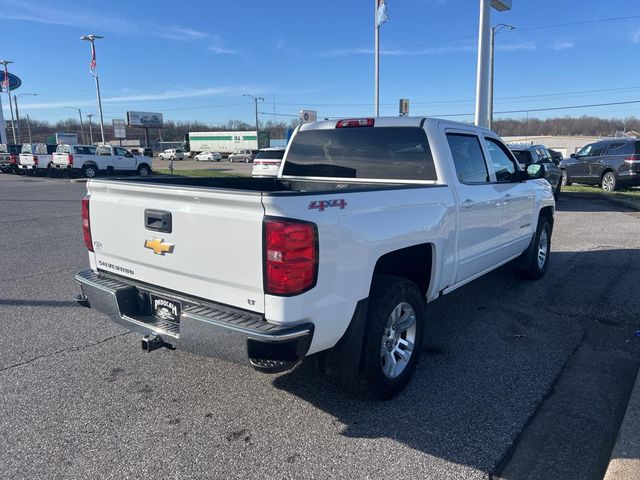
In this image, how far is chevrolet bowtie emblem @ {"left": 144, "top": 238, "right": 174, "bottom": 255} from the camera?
3.12 metres

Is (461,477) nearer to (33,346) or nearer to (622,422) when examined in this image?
(622,422)

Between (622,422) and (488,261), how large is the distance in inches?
83.2

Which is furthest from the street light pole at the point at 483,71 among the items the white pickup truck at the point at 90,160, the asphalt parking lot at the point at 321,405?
the white pickup truck at the point at 90,160

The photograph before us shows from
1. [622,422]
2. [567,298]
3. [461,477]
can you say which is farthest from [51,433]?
[567,298]

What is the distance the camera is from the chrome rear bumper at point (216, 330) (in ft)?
8.70

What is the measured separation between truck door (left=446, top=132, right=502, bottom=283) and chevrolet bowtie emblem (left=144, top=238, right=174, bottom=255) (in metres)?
2.37

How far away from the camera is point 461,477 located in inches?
105

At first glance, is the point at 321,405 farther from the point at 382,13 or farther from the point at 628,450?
the point at 382,13

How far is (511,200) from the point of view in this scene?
17.4 feet

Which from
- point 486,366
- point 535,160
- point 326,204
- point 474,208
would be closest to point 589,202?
point 535,160

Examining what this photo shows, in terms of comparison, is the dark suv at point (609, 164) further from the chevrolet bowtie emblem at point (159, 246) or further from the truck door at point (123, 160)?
the truck door at point (123, 160)

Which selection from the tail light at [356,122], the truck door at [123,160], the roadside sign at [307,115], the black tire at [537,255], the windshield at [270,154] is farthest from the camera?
the truck door at [123,160]

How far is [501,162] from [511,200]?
0.45 metres

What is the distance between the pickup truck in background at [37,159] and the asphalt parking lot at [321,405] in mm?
24876
